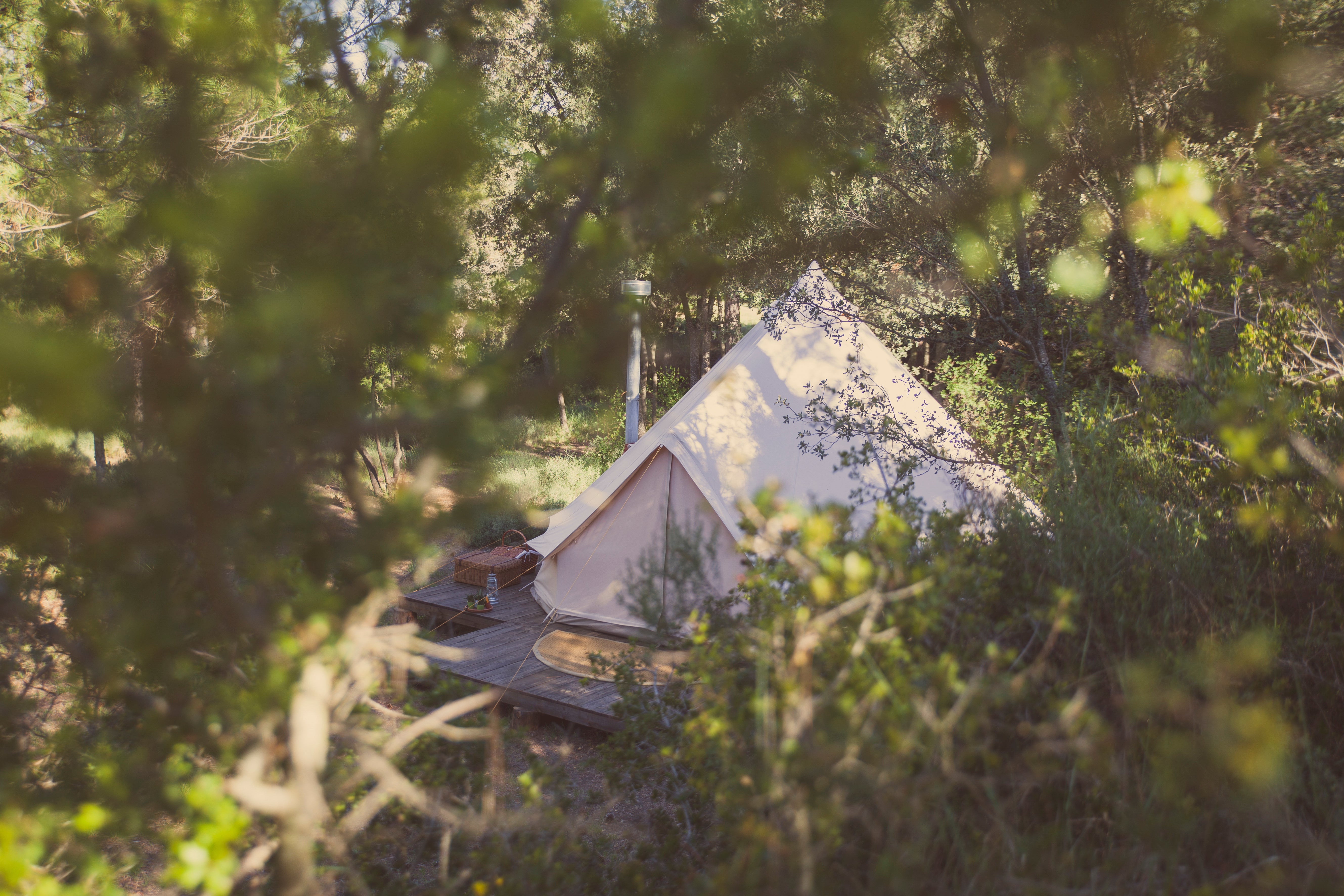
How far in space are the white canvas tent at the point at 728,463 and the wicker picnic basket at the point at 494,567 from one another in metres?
0.87

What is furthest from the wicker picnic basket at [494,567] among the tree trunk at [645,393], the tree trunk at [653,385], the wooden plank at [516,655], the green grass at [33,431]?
the tree trunk at [653,385]

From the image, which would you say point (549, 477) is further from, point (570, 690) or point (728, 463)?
point (570, 690)

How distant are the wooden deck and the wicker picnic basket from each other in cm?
7

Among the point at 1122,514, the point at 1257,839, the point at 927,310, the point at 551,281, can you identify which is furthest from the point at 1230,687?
the point at 927,310

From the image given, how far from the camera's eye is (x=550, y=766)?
13.5ft

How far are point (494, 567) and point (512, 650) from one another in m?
1.54

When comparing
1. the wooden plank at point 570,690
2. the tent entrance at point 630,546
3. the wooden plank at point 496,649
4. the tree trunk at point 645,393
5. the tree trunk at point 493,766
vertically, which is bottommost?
the tree trunk at point 493,766

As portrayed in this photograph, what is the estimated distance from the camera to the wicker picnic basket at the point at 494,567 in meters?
7.27

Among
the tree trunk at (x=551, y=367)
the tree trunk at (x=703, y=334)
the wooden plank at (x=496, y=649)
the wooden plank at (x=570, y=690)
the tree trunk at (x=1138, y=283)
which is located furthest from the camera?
the tree trunk at (x=703, y=334)

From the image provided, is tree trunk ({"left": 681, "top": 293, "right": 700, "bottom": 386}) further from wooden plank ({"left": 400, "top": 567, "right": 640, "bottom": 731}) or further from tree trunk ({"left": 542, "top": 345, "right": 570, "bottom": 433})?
tree trunk ({"left": 542, "top": 345, "right": 570, "bottom": 433})

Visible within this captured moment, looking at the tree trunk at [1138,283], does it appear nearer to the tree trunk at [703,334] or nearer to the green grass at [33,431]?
the green grass at [33,431]

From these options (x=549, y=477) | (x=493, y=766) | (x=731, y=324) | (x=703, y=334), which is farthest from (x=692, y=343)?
(x=493, y=766)

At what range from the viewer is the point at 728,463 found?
5742mm

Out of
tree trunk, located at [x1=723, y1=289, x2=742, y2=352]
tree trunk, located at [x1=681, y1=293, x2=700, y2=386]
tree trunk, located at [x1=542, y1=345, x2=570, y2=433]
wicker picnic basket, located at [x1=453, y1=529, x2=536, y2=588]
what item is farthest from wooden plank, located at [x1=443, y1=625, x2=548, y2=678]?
tree trunk, located at [x1=723, y1=289, x2=742, y2=352]
